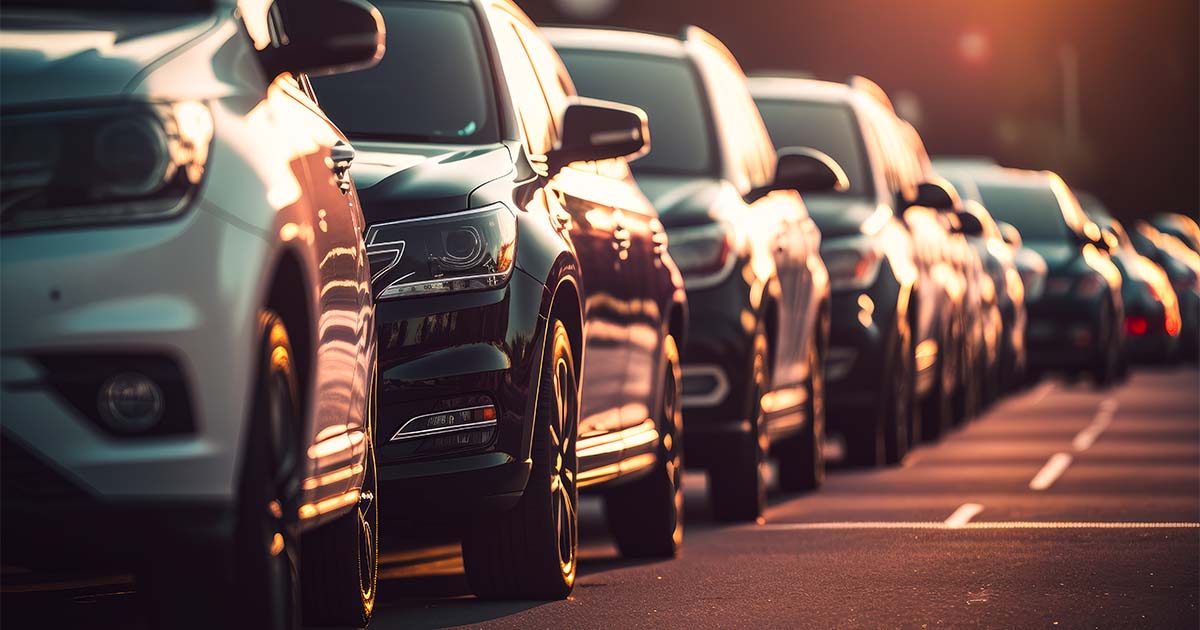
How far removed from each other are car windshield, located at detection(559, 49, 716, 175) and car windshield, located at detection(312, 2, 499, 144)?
123 inches

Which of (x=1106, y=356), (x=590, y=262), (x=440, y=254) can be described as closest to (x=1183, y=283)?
(x=1106, y=356)

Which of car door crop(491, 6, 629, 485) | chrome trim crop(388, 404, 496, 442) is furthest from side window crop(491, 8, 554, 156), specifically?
chrome trim crop(388, 404, 496, 442)

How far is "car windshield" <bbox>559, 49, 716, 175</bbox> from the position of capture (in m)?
12.3

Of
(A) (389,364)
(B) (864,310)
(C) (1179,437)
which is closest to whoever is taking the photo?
(A) (389,364)

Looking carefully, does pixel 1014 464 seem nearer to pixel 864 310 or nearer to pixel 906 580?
pixel 864 310

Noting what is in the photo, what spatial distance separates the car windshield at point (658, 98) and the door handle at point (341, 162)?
17.5 feet

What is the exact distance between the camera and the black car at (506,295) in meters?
7.84

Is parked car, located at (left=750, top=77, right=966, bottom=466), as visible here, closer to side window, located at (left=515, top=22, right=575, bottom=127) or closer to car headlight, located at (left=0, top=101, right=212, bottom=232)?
side window, located at (left=515, top=22, right=575, bottom=127)

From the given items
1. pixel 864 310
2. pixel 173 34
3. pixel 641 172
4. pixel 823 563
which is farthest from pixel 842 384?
pixel 173 34

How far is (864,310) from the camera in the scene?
1530 centimetres

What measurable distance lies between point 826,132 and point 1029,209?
10.8 meters

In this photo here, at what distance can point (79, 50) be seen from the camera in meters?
5.59

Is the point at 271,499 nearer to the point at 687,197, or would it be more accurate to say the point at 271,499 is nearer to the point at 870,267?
the point at 687,197

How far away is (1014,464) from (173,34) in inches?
420
